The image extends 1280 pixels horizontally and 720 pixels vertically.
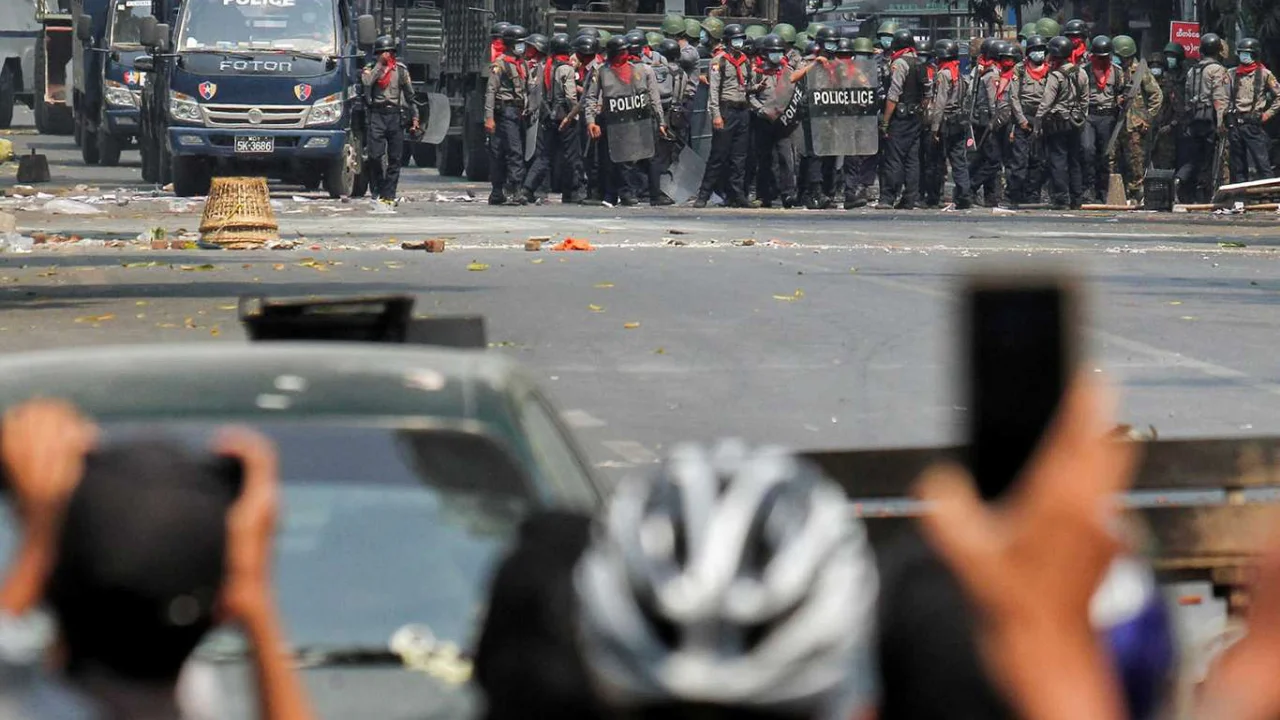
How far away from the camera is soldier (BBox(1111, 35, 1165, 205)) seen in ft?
119

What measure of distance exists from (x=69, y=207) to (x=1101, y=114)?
49.1ft

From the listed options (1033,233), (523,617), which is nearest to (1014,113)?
(1033,233)

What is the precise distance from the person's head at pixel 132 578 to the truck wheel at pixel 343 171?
3030 centimetres

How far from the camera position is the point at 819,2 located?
215 ft

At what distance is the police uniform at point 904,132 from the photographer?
1385 inches

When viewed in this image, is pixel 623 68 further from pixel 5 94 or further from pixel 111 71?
pixel 5 94

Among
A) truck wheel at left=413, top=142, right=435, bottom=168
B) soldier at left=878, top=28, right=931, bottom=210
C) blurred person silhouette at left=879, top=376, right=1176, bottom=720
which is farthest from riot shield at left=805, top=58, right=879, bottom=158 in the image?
blurred person silhouette at left=879, top=376, right=1176, bottom=720

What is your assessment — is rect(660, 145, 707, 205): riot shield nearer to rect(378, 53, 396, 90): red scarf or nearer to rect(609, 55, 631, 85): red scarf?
rect(609, 55, 631, 85): red scarf

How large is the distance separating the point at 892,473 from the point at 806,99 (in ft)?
103

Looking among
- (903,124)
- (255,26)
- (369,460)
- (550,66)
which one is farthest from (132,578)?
(550,66)

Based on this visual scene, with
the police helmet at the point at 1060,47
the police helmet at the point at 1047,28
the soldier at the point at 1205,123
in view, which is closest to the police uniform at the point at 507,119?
the police helmet at the point at 1060,47

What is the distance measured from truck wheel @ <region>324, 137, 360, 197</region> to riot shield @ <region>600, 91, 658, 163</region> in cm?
351

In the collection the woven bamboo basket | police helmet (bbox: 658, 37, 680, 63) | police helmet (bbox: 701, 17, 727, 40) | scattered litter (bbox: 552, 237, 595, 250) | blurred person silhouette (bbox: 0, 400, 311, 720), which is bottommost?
scattered litter (bbox: 552, 237, 595, 250)

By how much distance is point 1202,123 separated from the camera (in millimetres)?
35781
